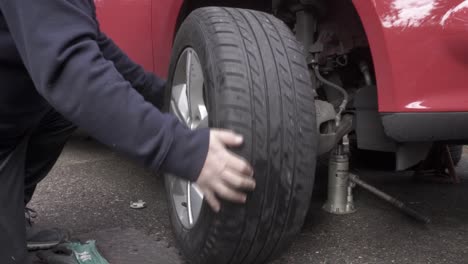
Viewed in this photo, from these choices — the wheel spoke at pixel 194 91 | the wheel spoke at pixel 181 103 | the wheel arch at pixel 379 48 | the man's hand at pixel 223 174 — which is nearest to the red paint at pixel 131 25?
the wheel spoke at pixel 181 103

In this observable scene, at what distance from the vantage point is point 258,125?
49.3 inches

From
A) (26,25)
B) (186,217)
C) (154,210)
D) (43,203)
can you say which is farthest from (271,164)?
(43,203)

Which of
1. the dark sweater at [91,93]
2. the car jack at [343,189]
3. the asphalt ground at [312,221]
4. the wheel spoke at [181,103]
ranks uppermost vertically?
the dark sweater at [91,93]

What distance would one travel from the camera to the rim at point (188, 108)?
152cm

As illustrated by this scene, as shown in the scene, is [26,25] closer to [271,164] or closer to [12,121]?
[12,121]

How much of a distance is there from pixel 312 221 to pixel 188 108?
71 centimetres

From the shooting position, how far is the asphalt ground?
167 cm

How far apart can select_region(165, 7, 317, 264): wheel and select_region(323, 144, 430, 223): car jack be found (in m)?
0.59

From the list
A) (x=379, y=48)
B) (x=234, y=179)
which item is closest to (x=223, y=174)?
(x=234, y=179)

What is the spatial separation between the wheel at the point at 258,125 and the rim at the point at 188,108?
0.28 feet

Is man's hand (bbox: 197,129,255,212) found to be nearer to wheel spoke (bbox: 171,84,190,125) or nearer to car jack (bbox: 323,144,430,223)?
wheel spoke (bbox: 171,84,190,125)

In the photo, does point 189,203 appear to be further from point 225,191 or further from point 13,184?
point 225,191

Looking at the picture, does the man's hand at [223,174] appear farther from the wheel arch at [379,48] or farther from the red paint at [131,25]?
the red paint at [131,25]

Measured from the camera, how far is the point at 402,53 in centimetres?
133
